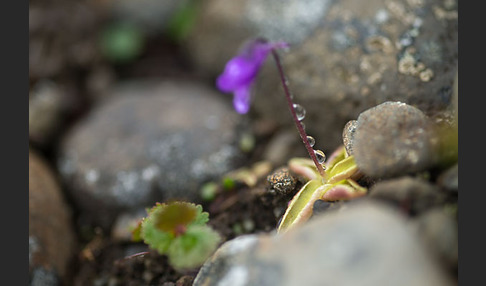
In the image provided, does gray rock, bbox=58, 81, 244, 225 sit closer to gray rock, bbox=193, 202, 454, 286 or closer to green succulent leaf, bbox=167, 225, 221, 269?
green succulent leaf, bbox=167, 225, 221, 269

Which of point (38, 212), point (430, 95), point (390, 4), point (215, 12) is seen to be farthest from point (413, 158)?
point (215, 12)

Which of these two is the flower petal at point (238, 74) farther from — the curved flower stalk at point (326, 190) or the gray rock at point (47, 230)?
the gray rock at point (47, 230)

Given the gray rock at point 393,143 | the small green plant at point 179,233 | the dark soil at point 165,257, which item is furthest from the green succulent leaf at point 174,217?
the gray rock at point 393,143

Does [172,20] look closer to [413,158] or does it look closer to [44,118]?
[44,118]

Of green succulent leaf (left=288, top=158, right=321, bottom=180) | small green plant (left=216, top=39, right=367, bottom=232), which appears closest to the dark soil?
green succulent leaf (left=288, top=158, right=321, bottom=180)

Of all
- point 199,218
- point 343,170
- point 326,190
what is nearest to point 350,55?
point 343,170

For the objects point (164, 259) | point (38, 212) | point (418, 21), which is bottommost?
point (164, 259)

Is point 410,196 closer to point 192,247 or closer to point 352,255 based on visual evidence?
point 352,255

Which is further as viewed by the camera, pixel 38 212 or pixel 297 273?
pixel 38 212

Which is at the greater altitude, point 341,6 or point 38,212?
point 341,6
